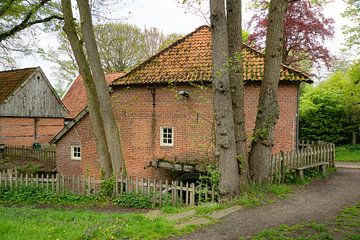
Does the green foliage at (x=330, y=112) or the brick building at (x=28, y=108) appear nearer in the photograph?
the green foliage at (x=330, y=112)

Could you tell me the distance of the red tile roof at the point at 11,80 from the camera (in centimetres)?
2737

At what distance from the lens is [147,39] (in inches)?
1459

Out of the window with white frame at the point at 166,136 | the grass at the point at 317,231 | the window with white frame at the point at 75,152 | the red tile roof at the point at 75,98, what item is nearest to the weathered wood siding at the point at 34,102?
the red tile roof at the point at 75,98

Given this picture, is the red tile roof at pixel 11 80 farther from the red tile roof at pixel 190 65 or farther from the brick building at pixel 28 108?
the red tile roof at pixel 190 65

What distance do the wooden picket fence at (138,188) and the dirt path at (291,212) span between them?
1.76 meters

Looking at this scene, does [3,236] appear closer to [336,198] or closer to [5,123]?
[336,198]

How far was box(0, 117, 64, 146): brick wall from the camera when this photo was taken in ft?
87.4

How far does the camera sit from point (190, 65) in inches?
631

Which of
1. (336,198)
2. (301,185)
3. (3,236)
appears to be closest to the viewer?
(3,236)

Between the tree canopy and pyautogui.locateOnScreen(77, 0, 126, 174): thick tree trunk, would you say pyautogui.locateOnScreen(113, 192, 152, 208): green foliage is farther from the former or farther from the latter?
the tree canopy

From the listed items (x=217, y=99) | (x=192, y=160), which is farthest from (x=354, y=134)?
(x=217, y=99)

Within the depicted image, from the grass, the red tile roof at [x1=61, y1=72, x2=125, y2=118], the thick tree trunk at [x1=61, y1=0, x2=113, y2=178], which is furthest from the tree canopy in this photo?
the grass

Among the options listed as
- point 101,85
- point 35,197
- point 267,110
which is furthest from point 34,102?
point 267,110

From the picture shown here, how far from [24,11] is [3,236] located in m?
12.9
